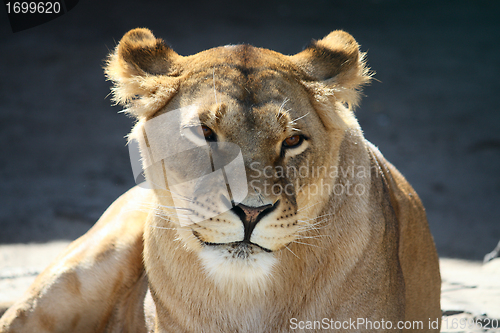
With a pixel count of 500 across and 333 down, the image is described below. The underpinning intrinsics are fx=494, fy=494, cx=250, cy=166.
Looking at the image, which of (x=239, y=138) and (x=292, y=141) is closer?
(x=239, y=138)

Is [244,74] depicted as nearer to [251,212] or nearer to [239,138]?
[239,138]

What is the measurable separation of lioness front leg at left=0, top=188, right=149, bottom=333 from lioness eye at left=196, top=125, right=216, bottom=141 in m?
1.07

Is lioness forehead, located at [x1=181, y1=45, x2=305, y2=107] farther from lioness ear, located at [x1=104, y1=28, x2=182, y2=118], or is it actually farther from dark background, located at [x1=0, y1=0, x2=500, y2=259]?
dark background, located at [x1=0, y1=0, x2=500, y2=259]

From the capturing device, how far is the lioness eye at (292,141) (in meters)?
1.97

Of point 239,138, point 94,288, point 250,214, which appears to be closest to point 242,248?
point 250,214

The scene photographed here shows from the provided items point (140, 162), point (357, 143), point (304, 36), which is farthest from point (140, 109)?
point (304, 36)

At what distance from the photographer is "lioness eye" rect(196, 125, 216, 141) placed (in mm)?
1914

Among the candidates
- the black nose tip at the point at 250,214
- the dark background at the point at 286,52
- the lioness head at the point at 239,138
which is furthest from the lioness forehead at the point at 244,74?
the dark background at the point at 286,52

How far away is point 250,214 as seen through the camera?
5.69ft

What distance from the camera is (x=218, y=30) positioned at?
35.2 feet

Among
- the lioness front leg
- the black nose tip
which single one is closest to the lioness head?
the black nose tip

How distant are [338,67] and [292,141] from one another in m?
0.54

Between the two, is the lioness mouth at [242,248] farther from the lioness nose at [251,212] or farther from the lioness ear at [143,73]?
the lioness ear at [143,73]

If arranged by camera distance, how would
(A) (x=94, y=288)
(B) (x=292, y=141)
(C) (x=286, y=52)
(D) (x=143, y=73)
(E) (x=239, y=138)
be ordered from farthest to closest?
(C) (x=286, y=52) < (A) (x=94, y=288) < (D) (x=143, y=73) < (B) (x=292, y=141) < (E) (x=239, y=138)
